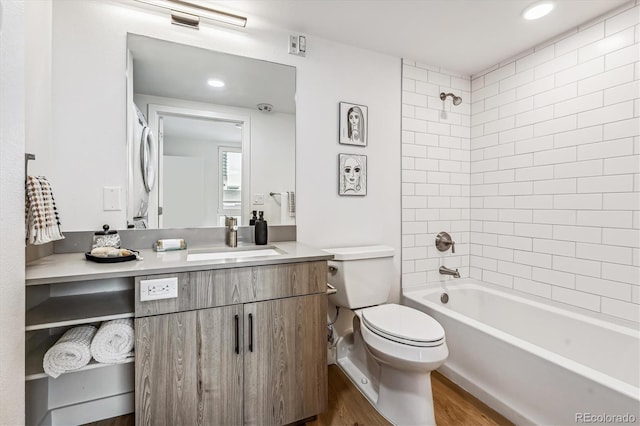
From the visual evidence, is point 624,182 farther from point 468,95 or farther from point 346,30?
point 346,30

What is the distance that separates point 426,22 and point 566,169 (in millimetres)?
1333

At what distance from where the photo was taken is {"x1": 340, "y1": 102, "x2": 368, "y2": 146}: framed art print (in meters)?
2.02

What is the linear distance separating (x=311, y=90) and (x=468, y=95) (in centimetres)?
153

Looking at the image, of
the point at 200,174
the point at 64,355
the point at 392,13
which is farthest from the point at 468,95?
the point at 64,355

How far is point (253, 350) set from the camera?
1289 millimetres

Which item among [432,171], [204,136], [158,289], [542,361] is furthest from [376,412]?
[204,136]

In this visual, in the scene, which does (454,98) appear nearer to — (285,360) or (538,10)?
(538,10)

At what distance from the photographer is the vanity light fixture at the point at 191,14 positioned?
1.53 m

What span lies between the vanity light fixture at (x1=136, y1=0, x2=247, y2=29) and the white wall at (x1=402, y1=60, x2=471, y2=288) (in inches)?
51.8

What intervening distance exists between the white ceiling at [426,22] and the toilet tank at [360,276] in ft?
4.65

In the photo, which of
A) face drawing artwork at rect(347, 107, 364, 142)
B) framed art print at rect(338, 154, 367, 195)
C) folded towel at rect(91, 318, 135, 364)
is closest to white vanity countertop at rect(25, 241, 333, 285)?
folded towel at rect(91, 318, 135, 364)

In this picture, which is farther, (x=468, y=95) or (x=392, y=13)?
(x=468, y=95)

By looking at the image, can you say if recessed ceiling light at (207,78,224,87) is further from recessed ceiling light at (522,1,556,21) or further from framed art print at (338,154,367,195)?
recessed ceiling light at (522,1,556,21)

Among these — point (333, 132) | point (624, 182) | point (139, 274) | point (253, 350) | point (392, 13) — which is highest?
point (392, 13)
